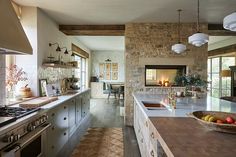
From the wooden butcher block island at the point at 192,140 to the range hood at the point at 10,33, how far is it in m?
1.69

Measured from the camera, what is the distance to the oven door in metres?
1.79

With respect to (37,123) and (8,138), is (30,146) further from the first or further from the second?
(8,138)

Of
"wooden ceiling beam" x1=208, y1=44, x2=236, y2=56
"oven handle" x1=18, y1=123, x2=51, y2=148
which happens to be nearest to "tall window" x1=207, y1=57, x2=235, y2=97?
"wooden ceiling beam" x1=208, y1=44, x2=236, y2=56

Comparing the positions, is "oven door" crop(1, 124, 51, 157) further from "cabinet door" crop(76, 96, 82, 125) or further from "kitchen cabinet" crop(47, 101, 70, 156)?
"cabinet door" crop(76, 96, 82, 125)

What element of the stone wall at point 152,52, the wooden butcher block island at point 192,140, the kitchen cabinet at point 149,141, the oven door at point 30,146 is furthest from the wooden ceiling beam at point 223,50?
the oven door at point 30,146

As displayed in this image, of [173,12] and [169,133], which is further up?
[173,12]

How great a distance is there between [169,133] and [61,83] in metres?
4.59

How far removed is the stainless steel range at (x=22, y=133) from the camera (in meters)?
1.78

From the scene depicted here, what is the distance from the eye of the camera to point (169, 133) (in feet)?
5.04

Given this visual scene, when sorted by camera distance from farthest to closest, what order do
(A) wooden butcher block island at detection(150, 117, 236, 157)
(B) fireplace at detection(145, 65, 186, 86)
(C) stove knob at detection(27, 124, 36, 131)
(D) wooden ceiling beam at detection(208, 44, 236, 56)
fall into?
(D) wooden ceiling beam at detection(208, 44, 236, 56) → (B) fireplace at detection(145, 65, 186, 86) → (C) stove knob at detection(27, 124, 36, 131) → (A) wooden butcher block island at detection(150, 117, 236, 157)

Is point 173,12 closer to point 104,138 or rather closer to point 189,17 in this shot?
point 189,17

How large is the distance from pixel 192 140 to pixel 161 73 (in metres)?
4.40

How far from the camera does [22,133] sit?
2.08m

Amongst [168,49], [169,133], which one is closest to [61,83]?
[168,49]
